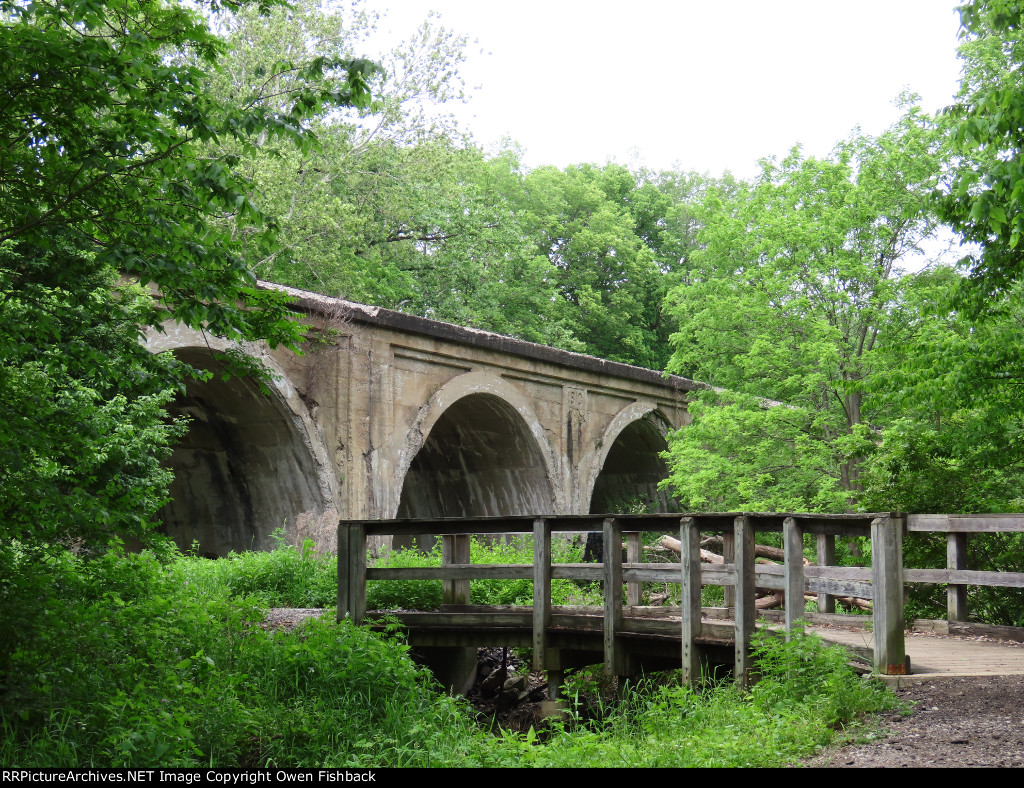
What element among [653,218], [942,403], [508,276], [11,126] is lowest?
[942,403]

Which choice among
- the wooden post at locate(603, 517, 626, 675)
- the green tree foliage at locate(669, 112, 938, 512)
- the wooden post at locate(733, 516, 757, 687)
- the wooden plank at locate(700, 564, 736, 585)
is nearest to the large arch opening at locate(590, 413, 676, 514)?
the green tree foliage at locate(669, 112, 938, 512)

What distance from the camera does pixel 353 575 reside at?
30.6 ft

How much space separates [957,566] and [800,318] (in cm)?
834

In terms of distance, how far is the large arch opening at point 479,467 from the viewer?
19.5 metres

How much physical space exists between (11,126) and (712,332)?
44.9 feet

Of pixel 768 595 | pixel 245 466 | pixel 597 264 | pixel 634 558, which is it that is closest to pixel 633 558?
pixel 634 558

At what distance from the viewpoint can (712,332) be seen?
17.8m

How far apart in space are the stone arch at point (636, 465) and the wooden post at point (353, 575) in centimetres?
1214

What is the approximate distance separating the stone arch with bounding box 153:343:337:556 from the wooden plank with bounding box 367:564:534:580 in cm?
559

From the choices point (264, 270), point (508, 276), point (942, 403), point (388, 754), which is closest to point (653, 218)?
point (508, 276)

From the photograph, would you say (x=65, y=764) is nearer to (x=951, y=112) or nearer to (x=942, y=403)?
(x=951, y=112)

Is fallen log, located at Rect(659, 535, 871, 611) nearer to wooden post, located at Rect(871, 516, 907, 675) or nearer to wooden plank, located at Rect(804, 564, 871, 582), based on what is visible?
wooden plank, located at Rect(804, 564, 871, 582)

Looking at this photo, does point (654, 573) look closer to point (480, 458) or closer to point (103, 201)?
point (103, 201)

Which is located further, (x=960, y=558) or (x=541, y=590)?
(x=960, y=558)
